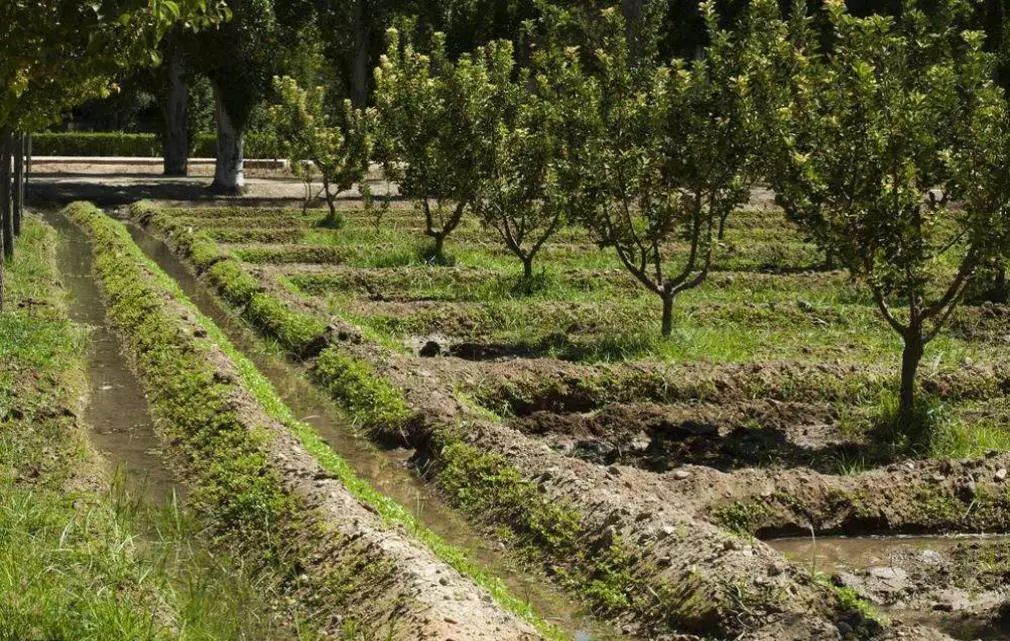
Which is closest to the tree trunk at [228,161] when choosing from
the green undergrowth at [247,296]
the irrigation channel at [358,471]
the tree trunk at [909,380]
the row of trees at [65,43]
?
the green undergrowth at [247,296]

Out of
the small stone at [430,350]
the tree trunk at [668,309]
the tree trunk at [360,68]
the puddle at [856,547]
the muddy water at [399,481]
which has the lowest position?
the muddy water at [399,481]

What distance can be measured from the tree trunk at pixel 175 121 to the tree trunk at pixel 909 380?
31.1m

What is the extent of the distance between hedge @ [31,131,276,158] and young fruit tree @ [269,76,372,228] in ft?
73.8

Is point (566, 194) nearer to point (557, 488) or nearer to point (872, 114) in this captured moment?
point (872, 114)

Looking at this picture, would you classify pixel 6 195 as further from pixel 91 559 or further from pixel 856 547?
pixel 856 547

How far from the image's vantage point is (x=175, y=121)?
143ft

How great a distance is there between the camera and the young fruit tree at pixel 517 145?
65.0 ft

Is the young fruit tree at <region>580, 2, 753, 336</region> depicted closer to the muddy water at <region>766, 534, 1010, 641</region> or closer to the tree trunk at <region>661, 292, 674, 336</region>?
the tree trunk at <region>661, 292, 674, 336</region>

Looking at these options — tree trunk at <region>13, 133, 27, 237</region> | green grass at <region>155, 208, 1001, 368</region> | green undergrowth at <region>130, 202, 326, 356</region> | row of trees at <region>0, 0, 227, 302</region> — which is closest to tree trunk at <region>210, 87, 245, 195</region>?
green undergrowth at <region>130, 202, 326, 356</region>

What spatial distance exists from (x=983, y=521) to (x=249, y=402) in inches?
232

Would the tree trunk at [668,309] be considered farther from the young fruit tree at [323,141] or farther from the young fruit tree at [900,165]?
the young fruit tree at [323,141]

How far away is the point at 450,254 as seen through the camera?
2447cm

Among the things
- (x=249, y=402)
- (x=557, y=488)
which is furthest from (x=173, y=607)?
(x=249, y=402)

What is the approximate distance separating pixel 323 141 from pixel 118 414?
1797cm
